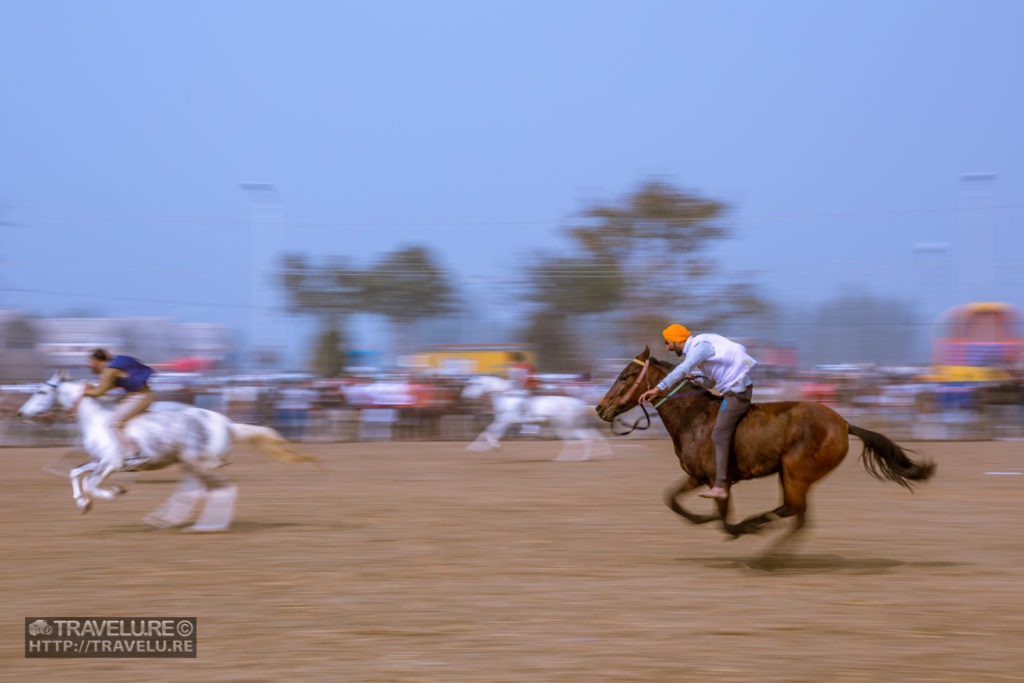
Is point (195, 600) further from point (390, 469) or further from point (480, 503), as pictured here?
point (390, 469)

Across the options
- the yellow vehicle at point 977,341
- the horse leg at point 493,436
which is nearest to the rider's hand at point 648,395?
the horse leg at point 493,436

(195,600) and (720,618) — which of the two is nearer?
(720,618)

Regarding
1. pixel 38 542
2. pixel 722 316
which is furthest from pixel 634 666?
pixel 722 316

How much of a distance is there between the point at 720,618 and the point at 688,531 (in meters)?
3.90

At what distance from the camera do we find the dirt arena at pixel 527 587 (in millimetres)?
5352

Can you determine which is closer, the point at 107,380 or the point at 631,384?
the point at 631,384

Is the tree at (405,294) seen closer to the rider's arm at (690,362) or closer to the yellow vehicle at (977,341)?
the yellow vehicle at (977,341)

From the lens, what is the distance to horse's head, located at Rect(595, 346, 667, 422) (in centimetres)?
896

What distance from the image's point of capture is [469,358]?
98.2ft

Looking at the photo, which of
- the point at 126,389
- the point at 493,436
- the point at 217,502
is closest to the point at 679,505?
the point at 217,502

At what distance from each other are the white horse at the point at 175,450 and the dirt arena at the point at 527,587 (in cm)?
38

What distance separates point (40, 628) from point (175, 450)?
4159mm

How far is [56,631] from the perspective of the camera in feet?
19.5

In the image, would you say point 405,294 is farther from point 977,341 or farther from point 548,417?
point 977,341
